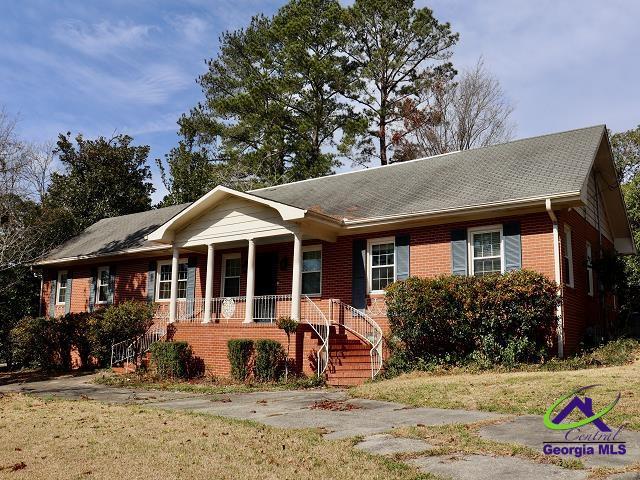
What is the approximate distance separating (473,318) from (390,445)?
6.72 metres

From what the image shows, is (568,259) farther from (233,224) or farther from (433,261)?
(233,224)

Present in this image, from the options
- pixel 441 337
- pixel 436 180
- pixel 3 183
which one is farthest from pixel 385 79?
pixel 441 337

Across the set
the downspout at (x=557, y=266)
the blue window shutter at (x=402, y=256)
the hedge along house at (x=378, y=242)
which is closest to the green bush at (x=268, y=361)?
the hedge along house at (x=378, y=242)

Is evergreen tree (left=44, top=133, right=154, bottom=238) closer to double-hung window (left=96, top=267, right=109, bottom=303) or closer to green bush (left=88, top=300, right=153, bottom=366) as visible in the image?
double-hung window (left=96, top=267, right=109, bottom=303)

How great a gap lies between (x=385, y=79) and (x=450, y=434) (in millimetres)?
30145

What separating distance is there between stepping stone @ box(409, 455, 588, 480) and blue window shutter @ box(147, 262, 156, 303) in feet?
58.2

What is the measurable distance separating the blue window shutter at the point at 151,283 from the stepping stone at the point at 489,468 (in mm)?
17751

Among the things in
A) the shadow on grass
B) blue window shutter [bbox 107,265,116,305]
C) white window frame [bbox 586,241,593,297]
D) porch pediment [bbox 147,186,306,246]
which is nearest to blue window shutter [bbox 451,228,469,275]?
porch pediment [bbox 147,186,306,246]

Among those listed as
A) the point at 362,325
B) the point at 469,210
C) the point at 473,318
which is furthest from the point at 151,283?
the point at 473,318

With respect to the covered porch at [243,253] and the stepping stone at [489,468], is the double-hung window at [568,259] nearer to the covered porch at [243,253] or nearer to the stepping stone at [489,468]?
the covered porch at [243,253]

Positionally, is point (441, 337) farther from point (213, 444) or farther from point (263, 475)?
point (263, 475)

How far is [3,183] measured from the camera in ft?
70.8

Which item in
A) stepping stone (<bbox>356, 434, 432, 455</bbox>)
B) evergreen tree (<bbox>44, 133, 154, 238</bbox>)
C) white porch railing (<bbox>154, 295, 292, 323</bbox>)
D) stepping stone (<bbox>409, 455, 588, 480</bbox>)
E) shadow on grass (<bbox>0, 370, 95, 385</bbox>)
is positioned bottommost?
shadow on grass (<bbox>0, 370, 95, 385</bbox>)

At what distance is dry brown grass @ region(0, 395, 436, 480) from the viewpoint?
240 inches
